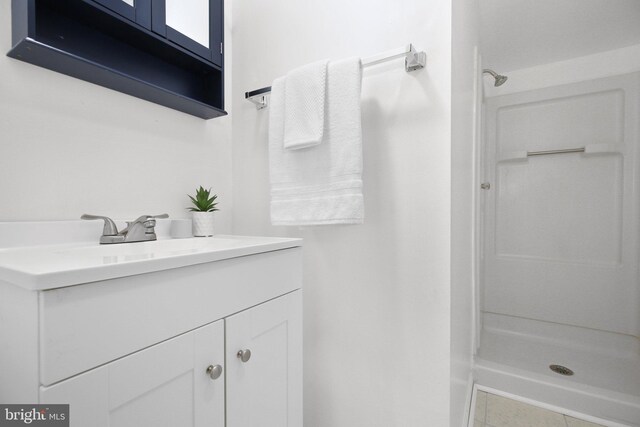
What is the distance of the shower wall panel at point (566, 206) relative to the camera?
184 cm

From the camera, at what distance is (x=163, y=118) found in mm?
1038

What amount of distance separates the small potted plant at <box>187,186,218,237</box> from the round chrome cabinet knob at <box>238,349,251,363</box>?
55cm

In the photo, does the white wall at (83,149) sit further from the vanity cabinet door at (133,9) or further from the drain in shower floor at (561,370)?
the drain in shower floor at (561,370)

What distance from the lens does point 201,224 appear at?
42.0 inches

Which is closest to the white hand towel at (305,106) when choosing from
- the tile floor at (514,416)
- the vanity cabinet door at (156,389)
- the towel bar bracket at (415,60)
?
the towel bar bracket at (415,60)

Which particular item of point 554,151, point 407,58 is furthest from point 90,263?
point 554,151

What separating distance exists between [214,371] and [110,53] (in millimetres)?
979

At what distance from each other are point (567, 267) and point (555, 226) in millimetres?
293

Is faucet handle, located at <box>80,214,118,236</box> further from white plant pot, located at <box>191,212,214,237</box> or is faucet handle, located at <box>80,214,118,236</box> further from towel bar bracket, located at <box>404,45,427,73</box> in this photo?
towel bar bracket, located at <box>404,45,427,73</box>

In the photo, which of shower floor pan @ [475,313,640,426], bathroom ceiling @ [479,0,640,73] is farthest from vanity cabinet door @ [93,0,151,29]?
shower floor pan @ [475,313,640,426]

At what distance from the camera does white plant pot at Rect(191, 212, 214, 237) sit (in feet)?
3.50

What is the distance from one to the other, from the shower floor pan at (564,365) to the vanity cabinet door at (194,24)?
202cm

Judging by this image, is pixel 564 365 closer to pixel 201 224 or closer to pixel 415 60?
pixel 415 60

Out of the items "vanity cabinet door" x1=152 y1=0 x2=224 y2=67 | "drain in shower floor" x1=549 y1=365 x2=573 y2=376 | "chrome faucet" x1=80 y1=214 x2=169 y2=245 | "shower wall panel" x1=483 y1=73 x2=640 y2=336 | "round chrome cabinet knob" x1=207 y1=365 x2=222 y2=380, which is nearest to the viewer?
"round chrome cabinet knob" x1=207 y1=365 x2=222 y2=380
